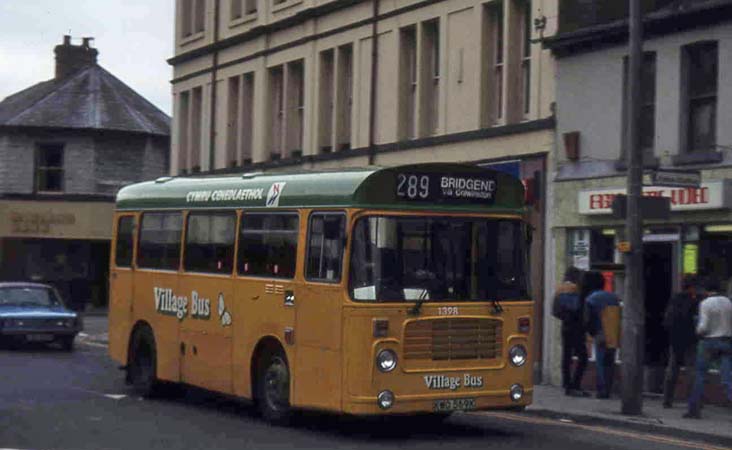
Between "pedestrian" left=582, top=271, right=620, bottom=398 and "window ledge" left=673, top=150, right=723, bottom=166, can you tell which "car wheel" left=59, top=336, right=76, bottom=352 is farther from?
"window ledge" left=673, top=150, right=723, bottom=166

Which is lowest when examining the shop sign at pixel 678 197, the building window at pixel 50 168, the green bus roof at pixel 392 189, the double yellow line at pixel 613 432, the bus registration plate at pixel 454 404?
the double yellow line at pixel 613 432

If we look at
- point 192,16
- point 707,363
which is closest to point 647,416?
point 707,363

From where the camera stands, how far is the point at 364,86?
32125 mm

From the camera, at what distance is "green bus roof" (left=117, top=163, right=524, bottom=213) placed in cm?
1672

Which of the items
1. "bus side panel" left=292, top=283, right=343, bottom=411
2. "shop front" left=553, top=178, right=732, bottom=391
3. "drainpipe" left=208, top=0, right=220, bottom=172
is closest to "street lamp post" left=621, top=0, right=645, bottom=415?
"shop front" left=553, top=178, right=732, bottom=391

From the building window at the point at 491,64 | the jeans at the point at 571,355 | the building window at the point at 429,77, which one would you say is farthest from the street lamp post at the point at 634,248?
the building window at the point at 429,77

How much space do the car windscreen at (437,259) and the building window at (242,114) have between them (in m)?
21.2

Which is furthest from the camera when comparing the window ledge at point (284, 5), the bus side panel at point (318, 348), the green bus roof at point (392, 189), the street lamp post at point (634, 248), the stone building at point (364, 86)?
the window ledge at point (284, 5)

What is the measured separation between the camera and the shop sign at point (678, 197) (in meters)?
21.3

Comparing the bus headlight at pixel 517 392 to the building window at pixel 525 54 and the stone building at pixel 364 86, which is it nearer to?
the stone building at pixel 364 86

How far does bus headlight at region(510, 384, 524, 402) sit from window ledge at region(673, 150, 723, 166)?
5.93m

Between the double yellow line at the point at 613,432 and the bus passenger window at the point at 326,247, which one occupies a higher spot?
the bus passenger window at the point at 326,247

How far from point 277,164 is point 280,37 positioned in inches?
113

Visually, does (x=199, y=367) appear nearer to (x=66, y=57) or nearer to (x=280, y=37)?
(x=280, y=37)
